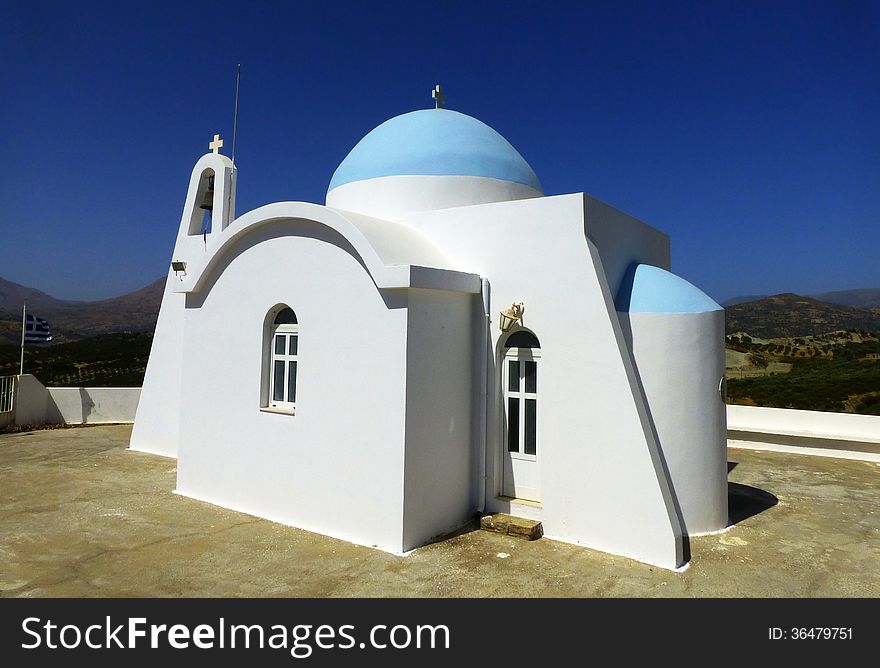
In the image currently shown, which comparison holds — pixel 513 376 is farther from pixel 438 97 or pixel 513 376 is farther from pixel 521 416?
pixel 438 97

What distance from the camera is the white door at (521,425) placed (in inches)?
302

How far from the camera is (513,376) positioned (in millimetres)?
7848

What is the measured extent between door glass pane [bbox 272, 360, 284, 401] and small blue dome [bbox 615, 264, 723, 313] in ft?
15.6

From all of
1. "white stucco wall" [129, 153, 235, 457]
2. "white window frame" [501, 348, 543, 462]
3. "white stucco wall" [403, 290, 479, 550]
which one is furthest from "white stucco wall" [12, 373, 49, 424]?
"white window frame" [501, 348, 543, 462]

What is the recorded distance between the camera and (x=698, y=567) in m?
6.30

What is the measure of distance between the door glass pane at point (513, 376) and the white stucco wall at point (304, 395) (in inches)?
72.7

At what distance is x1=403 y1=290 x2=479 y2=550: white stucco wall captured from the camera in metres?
6.75

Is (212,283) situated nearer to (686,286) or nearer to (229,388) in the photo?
(229,388)

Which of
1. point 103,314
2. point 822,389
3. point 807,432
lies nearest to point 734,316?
point 822,389

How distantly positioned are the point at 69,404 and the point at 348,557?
12.5 m

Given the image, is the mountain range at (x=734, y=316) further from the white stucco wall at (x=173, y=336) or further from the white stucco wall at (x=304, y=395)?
the white stucco wall at (x=304, y=395)

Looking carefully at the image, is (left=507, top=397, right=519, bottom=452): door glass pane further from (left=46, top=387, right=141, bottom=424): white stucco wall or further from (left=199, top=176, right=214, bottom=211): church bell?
(left=46, top=387, right=141, bottom=424): white stucco wall

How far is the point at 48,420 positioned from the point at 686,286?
51.6 ft

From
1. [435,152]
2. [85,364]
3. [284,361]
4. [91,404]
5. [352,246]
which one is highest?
[435,152]
